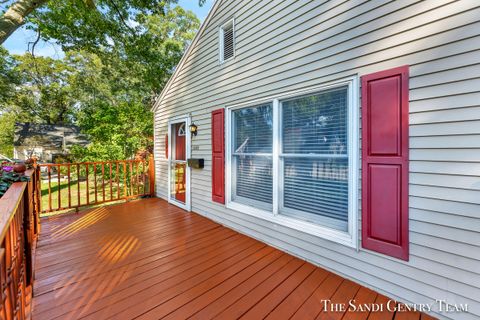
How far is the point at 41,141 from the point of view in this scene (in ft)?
48.0

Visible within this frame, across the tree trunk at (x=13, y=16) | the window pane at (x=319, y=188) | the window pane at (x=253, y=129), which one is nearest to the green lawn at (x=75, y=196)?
the window pane at (x=253, y=129)

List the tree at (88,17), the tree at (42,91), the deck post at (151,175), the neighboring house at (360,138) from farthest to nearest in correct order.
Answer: the tree at (42,91)
the deck post at (151,175)
the tree at (88,17)
the neighboring house at (360,138)

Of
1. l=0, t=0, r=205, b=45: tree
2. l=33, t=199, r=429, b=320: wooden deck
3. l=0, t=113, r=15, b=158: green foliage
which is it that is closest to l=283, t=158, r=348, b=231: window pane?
l=33, t=199, r=429, b=320: wooden deck

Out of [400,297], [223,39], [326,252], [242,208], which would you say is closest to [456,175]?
[400,297]

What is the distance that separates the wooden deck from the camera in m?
1.82

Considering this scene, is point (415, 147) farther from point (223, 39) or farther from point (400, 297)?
point (223, 39)

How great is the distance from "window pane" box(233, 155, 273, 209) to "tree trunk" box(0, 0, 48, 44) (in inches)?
217

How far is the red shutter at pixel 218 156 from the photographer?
379cm

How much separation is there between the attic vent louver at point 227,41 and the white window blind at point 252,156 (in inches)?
41.4

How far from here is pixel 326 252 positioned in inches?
96.9

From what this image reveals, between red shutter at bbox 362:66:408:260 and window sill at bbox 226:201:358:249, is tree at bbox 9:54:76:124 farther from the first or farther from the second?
red shutter at bbox 362:66:408:260

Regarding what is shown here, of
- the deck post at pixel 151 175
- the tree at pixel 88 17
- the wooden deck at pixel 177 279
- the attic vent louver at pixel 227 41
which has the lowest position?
the wooden deck at pixel 177 279

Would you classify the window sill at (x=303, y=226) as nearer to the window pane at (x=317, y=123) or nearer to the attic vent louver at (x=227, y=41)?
the window pane at (x=317, y=123)

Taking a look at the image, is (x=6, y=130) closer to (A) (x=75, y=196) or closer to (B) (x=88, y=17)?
(A) (x=75, y=196)
